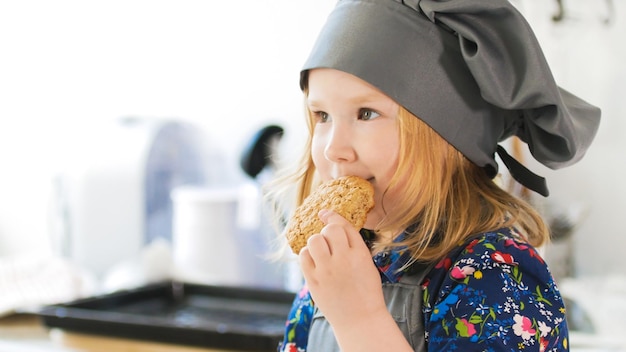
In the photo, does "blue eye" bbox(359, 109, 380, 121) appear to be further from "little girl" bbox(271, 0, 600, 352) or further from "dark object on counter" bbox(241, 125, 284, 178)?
"dark object on counter" bbox(241, 125, 284, 178)

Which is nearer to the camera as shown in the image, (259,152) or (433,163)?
(433,163)

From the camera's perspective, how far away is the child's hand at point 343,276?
2.38ft

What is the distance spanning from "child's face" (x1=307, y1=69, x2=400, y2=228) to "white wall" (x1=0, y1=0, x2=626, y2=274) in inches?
18.0

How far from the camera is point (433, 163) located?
807 mm

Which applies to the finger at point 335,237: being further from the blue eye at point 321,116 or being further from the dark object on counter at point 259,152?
the dark object on counter at point 259,152

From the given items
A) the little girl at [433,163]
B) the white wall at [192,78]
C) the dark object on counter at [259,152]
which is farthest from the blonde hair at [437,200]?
the dark object on counter at [259,152]

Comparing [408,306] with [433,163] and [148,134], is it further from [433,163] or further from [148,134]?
[148,134]

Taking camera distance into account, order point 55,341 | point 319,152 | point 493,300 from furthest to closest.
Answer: point 55,341 < point 319,152 < point 493,300

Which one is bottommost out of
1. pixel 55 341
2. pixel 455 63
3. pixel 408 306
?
pixel 55 341

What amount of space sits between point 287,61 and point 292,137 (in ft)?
0.56

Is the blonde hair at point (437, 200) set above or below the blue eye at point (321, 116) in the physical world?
below

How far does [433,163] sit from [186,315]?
0.92 meters

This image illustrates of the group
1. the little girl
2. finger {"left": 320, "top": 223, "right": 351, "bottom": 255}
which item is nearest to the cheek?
the little girl

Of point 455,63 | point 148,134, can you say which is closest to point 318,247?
point 455,63
